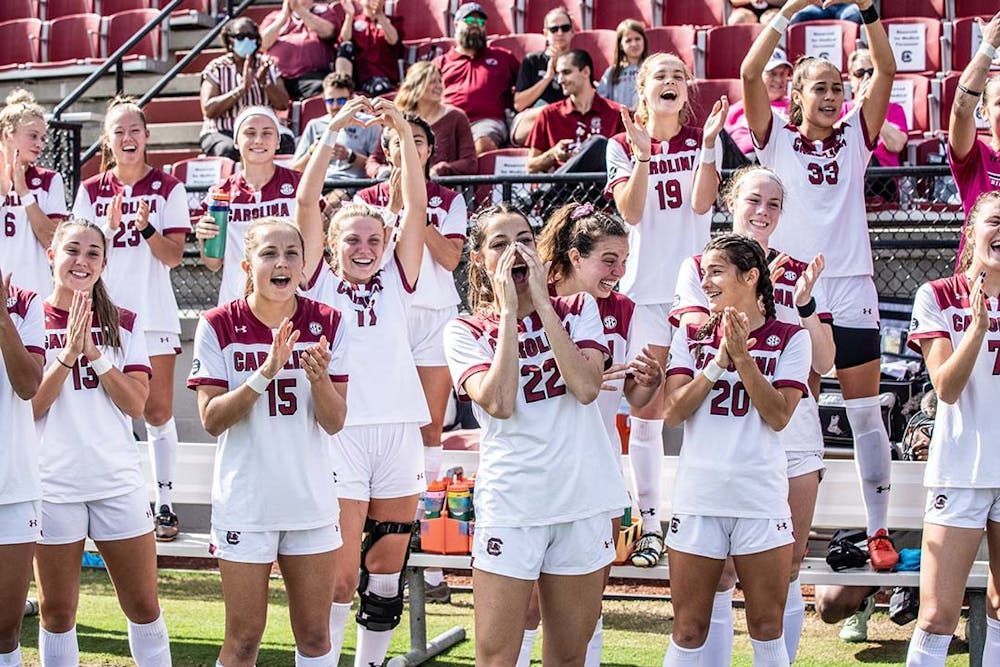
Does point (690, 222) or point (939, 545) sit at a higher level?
point (690, 222)

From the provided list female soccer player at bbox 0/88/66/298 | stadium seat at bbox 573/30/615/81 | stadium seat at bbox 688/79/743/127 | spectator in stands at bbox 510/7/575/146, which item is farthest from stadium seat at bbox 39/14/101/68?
female soccer player at bbox 0/88/66/298

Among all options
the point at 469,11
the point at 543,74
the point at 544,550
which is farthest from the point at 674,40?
the point at 544,550

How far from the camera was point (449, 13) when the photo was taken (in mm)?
11164

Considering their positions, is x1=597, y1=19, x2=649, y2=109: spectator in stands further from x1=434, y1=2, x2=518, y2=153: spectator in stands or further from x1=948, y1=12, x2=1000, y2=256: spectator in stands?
x1=948, y1=12, x2=1000, y2=256: spectator in stands

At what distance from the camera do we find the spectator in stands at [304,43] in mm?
10562

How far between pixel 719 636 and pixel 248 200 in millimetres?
2836

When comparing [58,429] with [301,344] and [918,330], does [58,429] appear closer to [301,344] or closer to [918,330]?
[301,344]

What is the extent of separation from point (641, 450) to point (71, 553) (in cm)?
217

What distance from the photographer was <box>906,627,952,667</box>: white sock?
15.5ft

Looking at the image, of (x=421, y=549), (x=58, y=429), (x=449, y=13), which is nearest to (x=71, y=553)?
(x=58, y=429)

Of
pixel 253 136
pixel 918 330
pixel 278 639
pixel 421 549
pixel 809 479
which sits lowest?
pixel 278 639

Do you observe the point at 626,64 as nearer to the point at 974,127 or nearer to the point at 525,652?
the point at 974,127

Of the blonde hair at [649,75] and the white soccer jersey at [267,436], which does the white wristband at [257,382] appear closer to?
the white soccer jersey at [267,436]

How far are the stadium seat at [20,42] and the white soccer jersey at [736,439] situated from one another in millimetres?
9676
